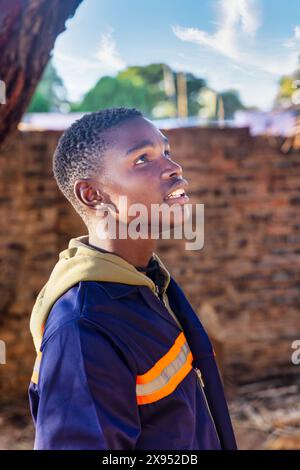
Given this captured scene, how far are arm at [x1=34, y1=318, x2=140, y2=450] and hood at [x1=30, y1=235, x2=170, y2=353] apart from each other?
127 mm

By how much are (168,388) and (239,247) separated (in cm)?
383

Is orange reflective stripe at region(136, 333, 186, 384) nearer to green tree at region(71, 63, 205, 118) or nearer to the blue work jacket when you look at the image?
the blue work jacket

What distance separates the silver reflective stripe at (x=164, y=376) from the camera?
3.31 feet

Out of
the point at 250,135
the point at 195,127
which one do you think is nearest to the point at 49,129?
the point at 195,127

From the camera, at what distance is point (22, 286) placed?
14.4 ft

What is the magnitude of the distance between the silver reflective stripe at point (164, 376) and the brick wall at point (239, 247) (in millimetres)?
3398

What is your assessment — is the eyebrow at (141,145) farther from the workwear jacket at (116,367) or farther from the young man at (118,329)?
the workwear jacket at (116,367)

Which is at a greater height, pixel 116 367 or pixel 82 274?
pixel 82 274

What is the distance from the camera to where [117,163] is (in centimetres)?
117

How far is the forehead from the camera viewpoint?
1180 millimetres

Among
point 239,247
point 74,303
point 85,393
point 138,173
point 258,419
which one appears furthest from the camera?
point 239,247

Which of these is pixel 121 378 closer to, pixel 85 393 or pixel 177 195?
pixel 85 393

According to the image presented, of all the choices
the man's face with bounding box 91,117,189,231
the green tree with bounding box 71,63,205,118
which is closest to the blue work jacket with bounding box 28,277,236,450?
the man's face with bounding box 91,117,189,231

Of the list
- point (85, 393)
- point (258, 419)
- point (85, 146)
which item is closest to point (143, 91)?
point (258, 419)
